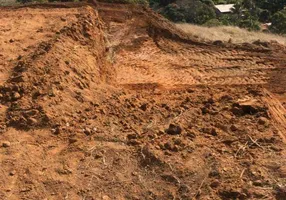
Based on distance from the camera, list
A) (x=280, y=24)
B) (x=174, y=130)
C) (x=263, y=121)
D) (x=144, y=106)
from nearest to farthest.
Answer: (x=174, y=130), (x=263, y=121), (x=144, y=106), (x=280, y=24)

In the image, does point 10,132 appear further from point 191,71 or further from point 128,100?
point 191,71

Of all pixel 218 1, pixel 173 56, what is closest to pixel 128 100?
pixel 173 56

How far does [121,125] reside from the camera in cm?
606

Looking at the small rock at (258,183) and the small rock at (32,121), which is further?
the small rock at (32,121)

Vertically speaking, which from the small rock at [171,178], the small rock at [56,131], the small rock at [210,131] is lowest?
the small rock at [171,178]

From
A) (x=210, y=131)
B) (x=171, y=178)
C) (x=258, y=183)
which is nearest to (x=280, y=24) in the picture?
(x=210, y=131)

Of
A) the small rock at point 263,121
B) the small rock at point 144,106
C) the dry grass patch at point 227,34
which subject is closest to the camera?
the small rock at point 263,121

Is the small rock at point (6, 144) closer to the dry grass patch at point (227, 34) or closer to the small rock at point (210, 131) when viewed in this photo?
the small rock at point (210, 131)

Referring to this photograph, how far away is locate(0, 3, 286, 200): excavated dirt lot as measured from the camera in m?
4.93

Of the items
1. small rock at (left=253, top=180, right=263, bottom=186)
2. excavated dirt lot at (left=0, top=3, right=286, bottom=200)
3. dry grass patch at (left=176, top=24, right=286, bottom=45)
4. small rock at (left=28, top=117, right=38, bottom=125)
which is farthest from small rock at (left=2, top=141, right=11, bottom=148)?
dry grass patch at (left=176, top=24, right=286, bottom=45)

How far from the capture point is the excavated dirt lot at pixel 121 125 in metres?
4.93

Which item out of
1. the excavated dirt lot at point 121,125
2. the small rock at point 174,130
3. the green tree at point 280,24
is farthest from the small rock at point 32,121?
the green tree at point 280,24

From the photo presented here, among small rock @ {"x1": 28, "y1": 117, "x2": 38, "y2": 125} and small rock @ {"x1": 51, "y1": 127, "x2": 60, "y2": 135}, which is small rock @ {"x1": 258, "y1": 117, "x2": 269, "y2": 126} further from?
small rock @ {"x1": 28, "y1": 117, "x2": 38, "y2": 125}

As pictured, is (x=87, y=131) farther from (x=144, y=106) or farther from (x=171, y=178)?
(x=171, y=178)
